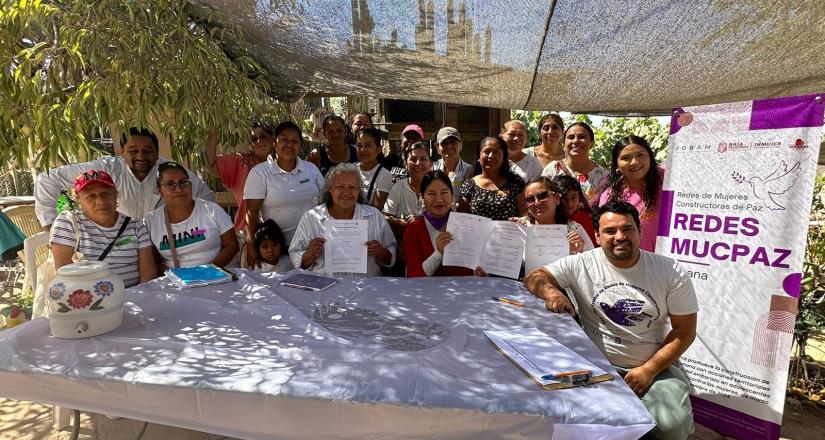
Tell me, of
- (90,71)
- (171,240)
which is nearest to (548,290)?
(171,240)

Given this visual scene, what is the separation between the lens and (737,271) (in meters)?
2.91

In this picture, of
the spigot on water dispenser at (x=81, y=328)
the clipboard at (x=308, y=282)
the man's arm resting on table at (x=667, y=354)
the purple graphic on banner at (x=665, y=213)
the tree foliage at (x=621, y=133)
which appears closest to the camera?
the spigot on water dispenser at (x=81, y=328)

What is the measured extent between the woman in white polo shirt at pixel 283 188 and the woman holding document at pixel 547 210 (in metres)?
1.86

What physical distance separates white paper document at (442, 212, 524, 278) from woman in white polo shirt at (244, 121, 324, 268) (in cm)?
150

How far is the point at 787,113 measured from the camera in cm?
271

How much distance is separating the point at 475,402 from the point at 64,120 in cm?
259

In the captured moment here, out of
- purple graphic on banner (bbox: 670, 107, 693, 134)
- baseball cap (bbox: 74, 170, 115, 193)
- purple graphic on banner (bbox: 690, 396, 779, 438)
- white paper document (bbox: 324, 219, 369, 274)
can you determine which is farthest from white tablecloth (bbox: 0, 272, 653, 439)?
purple graphic on banner (bbox: 670, 107, 693, 134)

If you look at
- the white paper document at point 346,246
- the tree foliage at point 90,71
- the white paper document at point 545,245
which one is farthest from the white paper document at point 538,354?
the tree foliage at point 90,71

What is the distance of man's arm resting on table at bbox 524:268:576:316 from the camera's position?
96.5 inches

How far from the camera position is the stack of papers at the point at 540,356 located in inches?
69.4

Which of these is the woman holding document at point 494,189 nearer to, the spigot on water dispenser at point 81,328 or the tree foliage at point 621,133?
the spigot on water dispenser at point 81,328

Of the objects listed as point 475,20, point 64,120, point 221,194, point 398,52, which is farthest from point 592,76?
point 221,194

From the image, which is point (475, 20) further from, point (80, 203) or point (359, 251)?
point (80, 203)

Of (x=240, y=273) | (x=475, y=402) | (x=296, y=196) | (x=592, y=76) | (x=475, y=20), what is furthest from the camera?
(x=592, y=76)
